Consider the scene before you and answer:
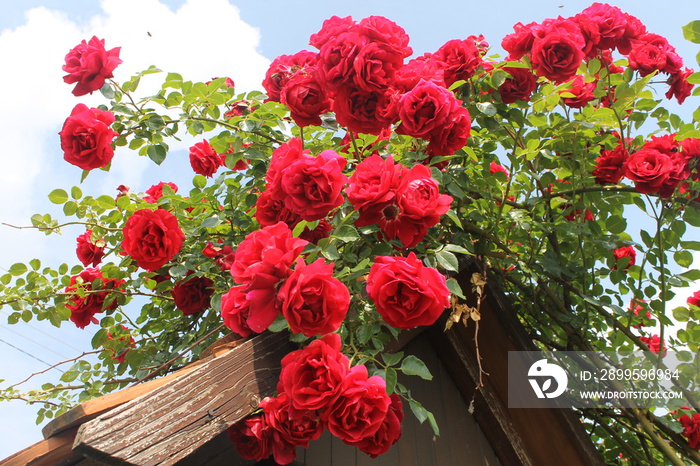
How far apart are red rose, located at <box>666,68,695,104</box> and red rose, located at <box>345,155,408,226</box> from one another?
1492 mm

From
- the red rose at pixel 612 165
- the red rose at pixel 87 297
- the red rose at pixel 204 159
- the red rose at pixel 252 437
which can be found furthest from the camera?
the red rose at pixel 204 159

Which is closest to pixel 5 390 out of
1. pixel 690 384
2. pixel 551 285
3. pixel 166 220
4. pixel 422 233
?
pixel 166 220

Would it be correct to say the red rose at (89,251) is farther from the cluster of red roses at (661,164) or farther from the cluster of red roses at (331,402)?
the cluster of red roses at (661,164)

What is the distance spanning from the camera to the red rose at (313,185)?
116 cm

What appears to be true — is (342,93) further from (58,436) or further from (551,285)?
(551,285)

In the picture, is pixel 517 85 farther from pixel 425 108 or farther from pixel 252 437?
pixel 252 437

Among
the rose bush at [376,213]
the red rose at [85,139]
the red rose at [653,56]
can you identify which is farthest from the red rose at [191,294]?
the red rose at [653,56]

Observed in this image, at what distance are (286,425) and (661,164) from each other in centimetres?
146

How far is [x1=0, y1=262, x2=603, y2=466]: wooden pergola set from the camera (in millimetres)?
1129

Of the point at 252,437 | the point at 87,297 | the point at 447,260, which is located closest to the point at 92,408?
the point at 252,437

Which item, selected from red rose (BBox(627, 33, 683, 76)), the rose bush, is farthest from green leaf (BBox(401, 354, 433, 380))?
red rose (BBox(627, 33, 683, 76))

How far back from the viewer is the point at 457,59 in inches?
65.4

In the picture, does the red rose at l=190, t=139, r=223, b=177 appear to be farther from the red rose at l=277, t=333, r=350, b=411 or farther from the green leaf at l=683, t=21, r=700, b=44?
the green leaf at l=683, t=21, r=700, b=44

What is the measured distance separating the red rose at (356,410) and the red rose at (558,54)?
1.14 m
